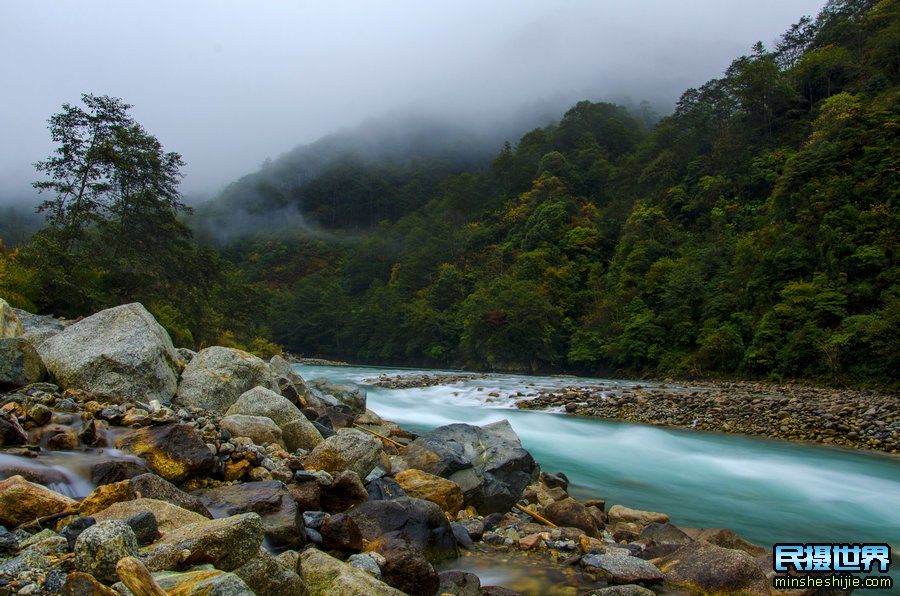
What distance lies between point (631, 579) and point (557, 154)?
69.4 m

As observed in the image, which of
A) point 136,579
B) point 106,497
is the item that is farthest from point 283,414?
point 136,579

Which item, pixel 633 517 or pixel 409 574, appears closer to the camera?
pixel 409 574

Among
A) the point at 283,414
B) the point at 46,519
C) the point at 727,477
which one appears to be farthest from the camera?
the point at 727,477

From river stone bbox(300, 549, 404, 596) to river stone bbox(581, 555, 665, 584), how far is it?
215 cm

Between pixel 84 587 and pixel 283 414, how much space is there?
4.61 m

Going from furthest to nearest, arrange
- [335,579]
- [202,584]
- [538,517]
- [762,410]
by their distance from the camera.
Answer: [762,410] → [538,517] → [335,579] → [202,584]

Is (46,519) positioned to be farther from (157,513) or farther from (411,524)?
(411,524)

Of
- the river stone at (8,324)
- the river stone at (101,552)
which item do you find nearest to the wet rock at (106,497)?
the river stone at (101,552)

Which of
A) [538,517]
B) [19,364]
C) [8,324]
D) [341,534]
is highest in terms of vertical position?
[8,324]

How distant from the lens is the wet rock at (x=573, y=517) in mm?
6281

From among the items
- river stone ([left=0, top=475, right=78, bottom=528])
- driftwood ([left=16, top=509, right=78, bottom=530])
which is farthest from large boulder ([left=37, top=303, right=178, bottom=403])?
driftwood ([left=16, top=509, right=78, bottom=530])

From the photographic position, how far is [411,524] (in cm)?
495

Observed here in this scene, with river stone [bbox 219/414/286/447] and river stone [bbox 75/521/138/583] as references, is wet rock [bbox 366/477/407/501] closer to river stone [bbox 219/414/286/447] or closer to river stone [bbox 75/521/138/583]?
river stone [bbox 219/414/286/447]

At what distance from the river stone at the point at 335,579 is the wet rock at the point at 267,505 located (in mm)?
525
